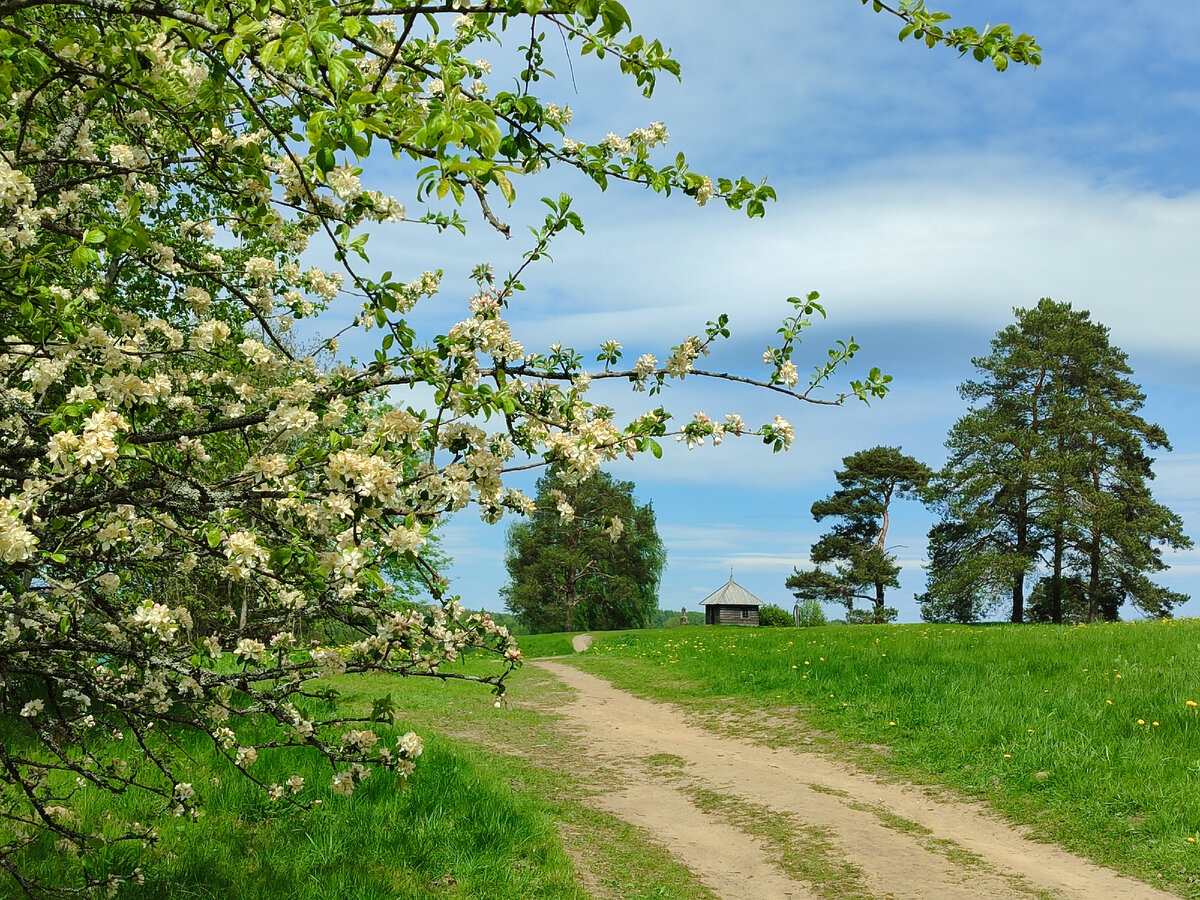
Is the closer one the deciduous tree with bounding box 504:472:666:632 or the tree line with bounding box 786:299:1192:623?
the tree line with bounding box 786:299:1192:623

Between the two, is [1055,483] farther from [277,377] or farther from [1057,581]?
[277,377]

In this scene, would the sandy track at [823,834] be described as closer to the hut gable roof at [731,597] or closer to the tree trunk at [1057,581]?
the tree trunk at [1057,581]

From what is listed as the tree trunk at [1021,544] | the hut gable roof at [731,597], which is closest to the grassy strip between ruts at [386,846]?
the tree trunk at [1021,544]

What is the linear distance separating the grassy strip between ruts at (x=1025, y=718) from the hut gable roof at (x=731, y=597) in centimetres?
3388

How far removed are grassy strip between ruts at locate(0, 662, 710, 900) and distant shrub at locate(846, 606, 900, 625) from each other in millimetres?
40881

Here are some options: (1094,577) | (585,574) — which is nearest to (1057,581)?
(1094,577)

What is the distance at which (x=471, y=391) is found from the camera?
11.2 feet

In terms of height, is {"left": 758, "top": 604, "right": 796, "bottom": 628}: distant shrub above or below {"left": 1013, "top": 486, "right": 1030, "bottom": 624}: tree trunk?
below

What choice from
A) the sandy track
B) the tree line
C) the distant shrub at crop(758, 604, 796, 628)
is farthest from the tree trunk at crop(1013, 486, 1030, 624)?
the sandy track

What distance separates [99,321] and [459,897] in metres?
4.67

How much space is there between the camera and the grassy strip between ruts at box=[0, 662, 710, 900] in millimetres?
5934

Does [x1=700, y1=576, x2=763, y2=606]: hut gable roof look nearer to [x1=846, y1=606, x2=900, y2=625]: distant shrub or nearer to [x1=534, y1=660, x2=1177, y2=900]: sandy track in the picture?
[x1=846, y1=606, x2=900, y2=625]: distant shrub

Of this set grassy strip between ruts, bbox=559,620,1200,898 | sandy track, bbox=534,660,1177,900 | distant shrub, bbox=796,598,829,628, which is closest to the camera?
sandy track, bbox=534,660,1177,900

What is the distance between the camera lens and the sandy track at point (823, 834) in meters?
6.82
